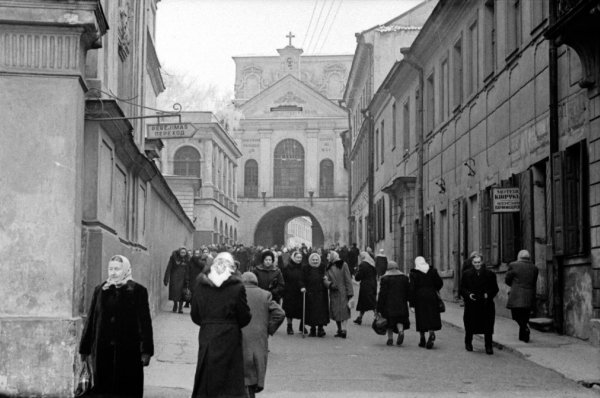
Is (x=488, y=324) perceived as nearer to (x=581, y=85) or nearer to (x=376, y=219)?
(x=581, y=85)

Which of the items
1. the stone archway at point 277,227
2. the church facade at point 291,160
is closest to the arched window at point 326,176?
the church facade at point 291,160

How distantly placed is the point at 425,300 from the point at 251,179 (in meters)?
58.0

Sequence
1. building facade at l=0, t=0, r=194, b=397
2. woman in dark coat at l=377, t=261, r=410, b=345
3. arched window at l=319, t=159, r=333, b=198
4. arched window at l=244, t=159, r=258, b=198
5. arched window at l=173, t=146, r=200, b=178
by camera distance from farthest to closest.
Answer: arched window at l=319, t=159, r=333, b=198 < arched window at l=244, t=159, r=258, b=198 < arched window at l=173, t=146, r=200, b=178 < woman in dark coat at l=377, t=261, r=410, b=345 < building facade at l=0, t=0, r=194, b=397

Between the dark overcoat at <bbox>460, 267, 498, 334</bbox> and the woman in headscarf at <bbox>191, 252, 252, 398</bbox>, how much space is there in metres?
7.26

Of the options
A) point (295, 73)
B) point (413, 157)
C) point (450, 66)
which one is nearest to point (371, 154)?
point (413, 157)

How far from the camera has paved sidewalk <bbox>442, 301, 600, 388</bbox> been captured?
1209cm

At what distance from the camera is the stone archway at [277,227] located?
7400 cm

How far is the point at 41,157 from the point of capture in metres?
10.8

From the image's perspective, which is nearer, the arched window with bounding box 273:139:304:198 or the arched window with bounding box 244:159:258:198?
the arched window with bounding box 244:159:258:198

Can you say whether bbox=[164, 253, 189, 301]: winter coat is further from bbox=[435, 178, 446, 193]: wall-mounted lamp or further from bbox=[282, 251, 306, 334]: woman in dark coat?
bbox=[435, 178, 446, 193]: wall-mounted lamp

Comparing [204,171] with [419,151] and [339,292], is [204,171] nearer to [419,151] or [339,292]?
[419,151]

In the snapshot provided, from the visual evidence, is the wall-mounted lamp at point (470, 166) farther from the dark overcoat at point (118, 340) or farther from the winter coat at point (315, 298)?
the dark overcoat at point (118, 340)

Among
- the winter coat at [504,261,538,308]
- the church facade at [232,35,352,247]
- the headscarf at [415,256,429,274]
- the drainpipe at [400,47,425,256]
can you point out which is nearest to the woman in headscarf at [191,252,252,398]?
the winter coat at [504,261,538,308]

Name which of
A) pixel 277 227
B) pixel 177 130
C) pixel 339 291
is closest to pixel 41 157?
pixel 177 130
